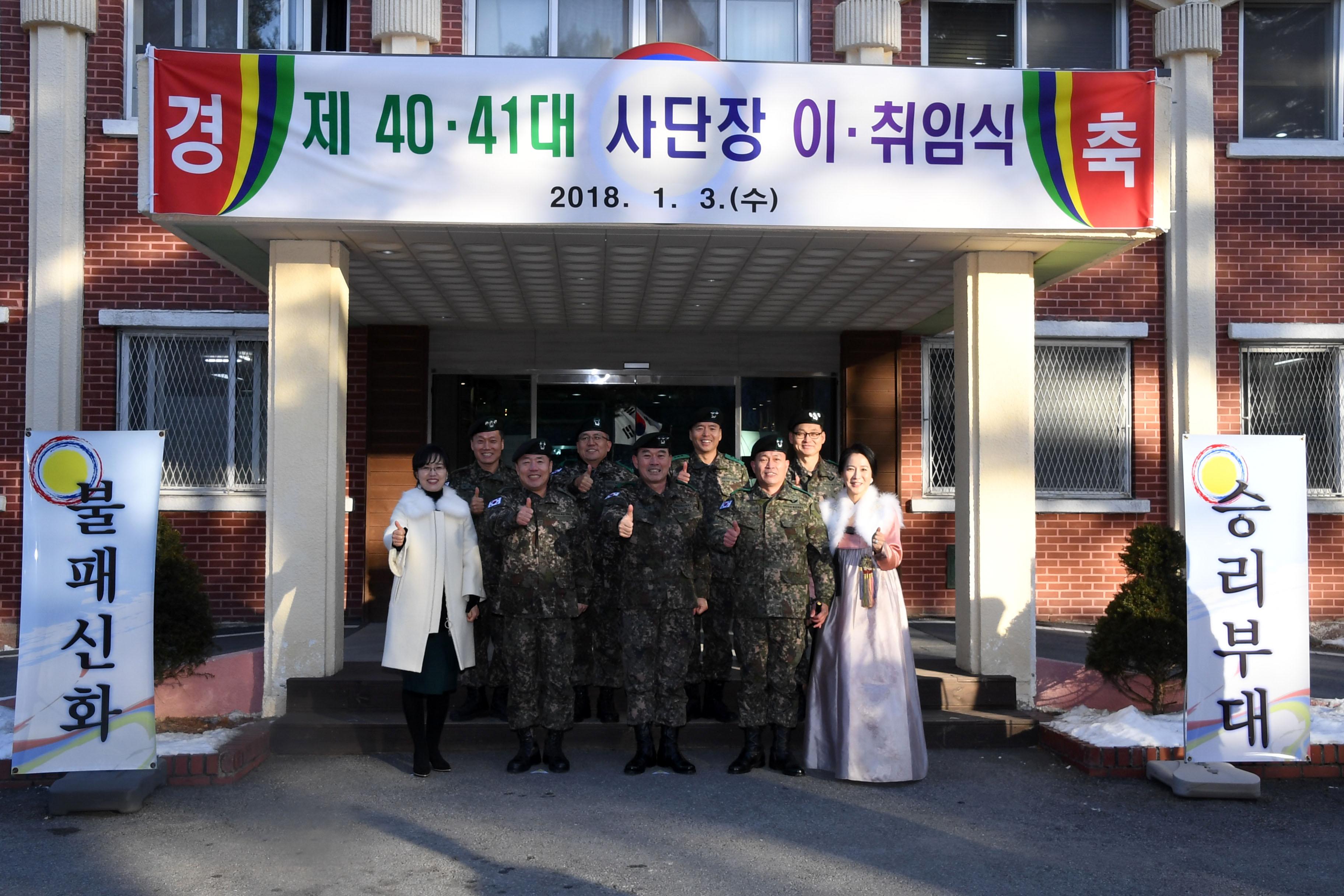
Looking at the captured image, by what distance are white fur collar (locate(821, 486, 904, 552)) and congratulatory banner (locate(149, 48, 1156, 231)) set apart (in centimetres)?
165

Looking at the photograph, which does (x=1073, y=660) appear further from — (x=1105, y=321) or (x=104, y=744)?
(x=104, y=744)

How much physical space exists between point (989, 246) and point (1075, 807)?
3.46m

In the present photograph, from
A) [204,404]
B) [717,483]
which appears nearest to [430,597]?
[717,483]

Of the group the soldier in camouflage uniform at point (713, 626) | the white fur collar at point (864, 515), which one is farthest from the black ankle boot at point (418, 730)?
the white fur collar at point (864, 515)

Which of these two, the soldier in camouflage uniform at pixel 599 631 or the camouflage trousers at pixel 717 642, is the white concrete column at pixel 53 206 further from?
the camouflage trousers at pixel 717 642

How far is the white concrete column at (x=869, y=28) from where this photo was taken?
35.8 ft

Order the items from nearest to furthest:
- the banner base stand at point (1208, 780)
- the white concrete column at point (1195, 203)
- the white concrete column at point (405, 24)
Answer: the banner base stand at point (1208, 780), the white concrete column at point (405, 24), the white concrete column at point (1195, 203)

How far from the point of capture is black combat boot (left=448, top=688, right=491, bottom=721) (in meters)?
6.85

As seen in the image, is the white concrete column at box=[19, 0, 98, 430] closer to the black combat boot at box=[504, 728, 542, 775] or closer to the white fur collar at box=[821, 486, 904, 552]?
the black combat boot at box=[504, 728, 542, 775]

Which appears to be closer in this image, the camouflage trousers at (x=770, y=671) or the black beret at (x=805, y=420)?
the camouflage trousers at (x=770, y=671)

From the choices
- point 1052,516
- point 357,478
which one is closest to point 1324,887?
point 1052,516

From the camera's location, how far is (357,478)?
1101 centimetres

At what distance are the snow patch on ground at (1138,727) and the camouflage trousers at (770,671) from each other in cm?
171

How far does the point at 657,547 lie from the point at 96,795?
9.86 ft
